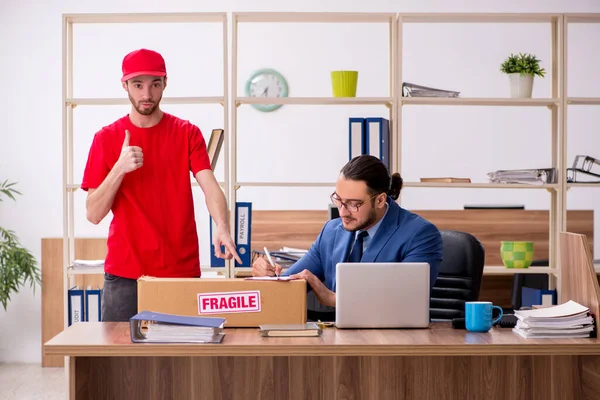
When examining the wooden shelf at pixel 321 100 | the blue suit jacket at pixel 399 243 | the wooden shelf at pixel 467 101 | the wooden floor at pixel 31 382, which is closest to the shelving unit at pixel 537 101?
the wooden shelf at pixel 467 101

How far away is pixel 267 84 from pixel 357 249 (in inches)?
A: 129

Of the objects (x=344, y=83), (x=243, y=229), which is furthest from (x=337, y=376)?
(x=344, y=83)

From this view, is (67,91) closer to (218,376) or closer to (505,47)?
(218,376)

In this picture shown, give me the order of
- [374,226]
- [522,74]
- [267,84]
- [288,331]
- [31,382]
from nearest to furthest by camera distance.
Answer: [288,331], [374,226], [522,74], [31,382], [267,84]

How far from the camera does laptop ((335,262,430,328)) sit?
2170 mm

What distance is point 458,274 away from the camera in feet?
9.59

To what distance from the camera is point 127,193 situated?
2701mm

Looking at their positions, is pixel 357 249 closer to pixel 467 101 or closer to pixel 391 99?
pixel 391 99

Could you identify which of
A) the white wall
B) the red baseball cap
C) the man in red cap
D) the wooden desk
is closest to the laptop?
the wooden desk

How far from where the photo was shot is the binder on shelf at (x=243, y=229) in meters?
3.94

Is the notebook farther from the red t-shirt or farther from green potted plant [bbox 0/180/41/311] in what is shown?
green potted plant [bbox 0/180/41/311]

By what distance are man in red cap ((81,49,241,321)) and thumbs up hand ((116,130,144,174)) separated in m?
0.08

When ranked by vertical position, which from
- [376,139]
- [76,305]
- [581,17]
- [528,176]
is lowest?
[76,305]

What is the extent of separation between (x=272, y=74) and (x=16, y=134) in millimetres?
1963
